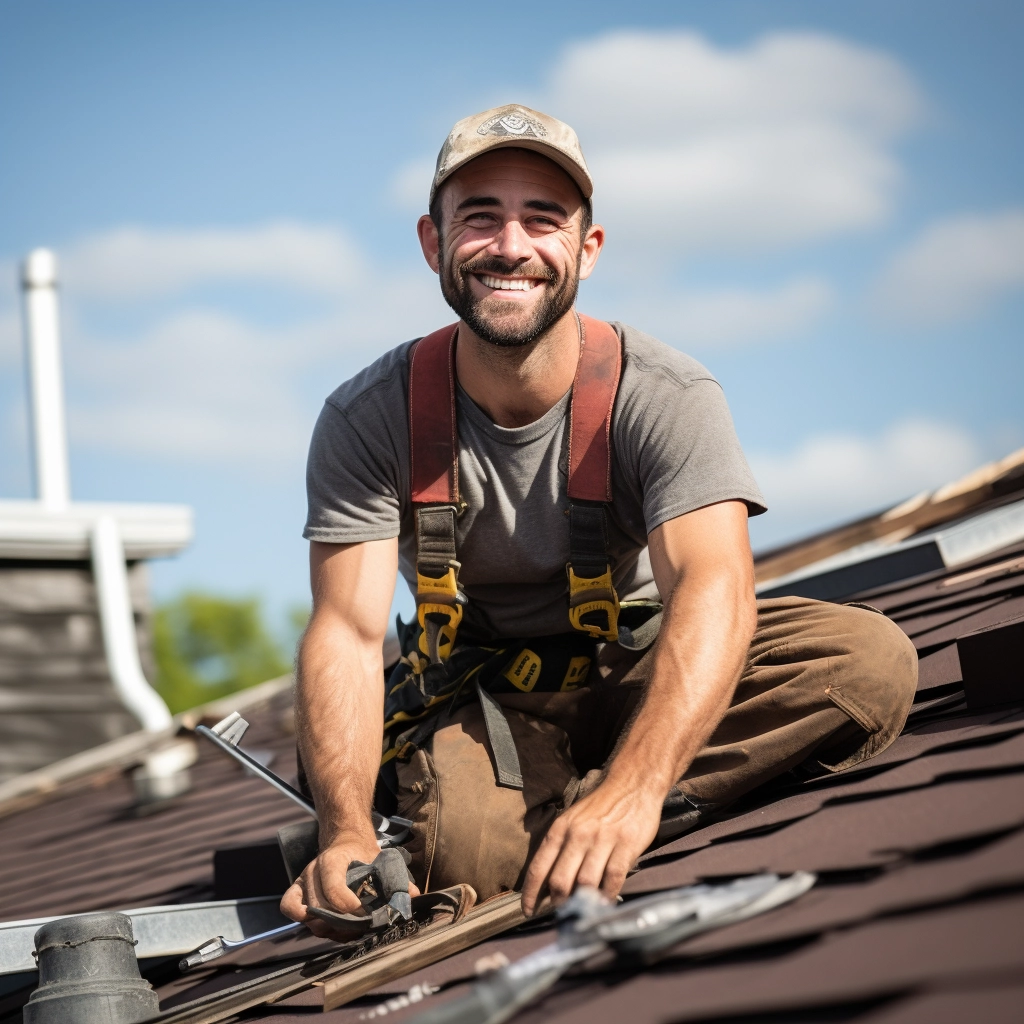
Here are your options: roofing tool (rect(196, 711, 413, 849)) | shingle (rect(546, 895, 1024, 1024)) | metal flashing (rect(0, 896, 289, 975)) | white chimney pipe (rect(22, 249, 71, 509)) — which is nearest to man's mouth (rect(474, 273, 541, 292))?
roofing tool (rect(196, 711, 413, 849))

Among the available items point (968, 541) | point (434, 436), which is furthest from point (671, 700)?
point (968, 541)

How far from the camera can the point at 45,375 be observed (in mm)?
9359

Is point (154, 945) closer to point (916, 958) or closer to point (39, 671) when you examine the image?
point (916, 958)

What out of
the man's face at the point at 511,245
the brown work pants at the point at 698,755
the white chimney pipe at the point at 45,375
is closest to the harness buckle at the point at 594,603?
the brown work pants at the point at 698,755

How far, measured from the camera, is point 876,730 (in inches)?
95.0

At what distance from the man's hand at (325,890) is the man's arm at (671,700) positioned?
0.45 meters

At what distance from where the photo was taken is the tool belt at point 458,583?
281 centimetres

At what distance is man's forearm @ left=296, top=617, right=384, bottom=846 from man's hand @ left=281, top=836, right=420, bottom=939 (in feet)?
0.34

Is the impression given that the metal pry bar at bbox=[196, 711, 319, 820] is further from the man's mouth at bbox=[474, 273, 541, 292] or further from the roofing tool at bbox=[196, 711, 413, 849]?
the man's mouth at bbox=[474, 273, 541, 292]

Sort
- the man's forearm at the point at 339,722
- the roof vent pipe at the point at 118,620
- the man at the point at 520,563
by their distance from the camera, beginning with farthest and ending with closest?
the roof vent pipe at the point at 118,620, the man's forearm at the point at 339,722, the man at the point at 520,563

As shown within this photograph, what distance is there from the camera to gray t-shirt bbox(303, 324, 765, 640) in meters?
2.77

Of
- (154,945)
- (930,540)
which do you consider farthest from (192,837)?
(930,540)

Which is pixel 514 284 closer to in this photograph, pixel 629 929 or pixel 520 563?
pixel 520 563

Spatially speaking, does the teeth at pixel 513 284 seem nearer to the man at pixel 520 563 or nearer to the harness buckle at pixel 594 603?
the man at pixel 520 563
